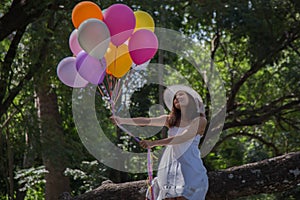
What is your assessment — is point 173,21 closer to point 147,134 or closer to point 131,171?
point 147,134

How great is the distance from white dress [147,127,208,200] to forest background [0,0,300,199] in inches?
97.1

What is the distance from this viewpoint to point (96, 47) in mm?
3033

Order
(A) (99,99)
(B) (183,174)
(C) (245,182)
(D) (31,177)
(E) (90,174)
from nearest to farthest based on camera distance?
1. (B) (183,174)
2. (C) (245,182)
3. (A) (99,99)
4. (D) (31,177)
5. (E) (90,174)

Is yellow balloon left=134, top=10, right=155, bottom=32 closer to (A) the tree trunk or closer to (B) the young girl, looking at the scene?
(B) the young girl

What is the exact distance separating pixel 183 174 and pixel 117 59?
809 mm

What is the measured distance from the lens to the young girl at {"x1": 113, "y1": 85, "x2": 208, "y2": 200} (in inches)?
116


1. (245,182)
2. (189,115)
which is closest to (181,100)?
(189,115)

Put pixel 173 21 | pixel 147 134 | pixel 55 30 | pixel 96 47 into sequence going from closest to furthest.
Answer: pixel 96 47, pixel 55 30, pixel 173 21, pixel 147 134

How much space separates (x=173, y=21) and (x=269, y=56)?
147 centimetres

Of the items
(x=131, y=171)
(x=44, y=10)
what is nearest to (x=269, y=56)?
(x=131, y=171)

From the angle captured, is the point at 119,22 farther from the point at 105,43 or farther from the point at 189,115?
the point at 189,115

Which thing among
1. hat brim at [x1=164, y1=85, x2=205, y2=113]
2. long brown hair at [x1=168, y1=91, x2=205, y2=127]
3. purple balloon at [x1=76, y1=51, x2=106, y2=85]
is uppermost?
purple balloon at [x1=76, y1=51, x2=106, y2=85]

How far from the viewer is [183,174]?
297 cm

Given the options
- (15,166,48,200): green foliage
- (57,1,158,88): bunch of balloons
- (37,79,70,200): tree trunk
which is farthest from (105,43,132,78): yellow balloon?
(15,166,48,200): green foliage
